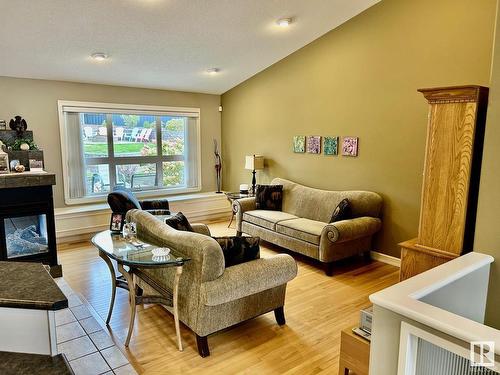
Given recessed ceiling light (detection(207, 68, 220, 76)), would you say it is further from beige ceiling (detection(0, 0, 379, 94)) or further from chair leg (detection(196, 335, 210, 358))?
chair leg (detection(196, 335, 210, 358))

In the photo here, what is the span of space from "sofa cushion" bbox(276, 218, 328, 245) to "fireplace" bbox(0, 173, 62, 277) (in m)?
2.73

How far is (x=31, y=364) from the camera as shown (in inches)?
41.6

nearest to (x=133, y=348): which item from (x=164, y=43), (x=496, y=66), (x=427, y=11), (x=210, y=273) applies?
(x=210, y=273)

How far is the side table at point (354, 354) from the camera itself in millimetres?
2041

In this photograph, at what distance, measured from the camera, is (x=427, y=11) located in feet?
12.6

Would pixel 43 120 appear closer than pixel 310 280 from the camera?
No

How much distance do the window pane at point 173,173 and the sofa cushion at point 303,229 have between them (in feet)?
9.17

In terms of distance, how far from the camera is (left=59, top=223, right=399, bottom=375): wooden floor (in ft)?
8.17

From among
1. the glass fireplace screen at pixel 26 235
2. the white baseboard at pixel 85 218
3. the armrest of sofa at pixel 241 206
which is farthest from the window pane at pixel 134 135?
the glass fireplace screen at pixel 26 235

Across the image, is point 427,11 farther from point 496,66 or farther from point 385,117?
point 496,66

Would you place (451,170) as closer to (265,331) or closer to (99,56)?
(265,331)

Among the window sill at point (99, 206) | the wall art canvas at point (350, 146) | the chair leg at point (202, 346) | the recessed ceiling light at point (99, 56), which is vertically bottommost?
the chair leg at point (202, 346)

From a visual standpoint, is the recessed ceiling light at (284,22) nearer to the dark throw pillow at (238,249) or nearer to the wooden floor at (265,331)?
the dark throw pillow at (238,249)

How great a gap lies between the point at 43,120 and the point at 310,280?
4376 millimetres
